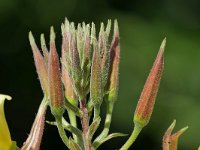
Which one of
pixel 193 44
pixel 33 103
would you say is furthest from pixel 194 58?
pixel 33 103

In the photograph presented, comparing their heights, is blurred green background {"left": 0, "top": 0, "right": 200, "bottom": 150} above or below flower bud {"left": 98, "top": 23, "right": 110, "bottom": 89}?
above

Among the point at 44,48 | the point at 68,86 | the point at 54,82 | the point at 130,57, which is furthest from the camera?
the point at 130,57

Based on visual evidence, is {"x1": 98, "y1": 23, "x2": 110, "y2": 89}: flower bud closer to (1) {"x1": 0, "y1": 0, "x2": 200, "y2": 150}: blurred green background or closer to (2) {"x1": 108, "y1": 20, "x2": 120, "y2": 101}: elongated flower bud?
(2) {"x1": 108, "y1": 20, "x2": 120, "y2": 101}: elongated flower bud

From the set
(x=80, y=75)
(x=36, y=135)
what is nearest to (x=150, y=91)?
(x=80, y=75)

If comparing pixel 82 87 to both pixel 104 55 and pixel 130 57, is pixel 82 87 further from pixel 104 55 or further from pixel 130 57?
pixel 130 57

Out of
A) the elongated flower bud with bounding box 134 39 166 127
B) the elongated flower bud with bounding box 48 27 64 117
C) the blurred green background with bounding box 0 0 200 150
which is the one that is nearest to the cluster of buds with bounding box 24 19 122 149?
the elongated flower bud with bounding box 48 27 64 117

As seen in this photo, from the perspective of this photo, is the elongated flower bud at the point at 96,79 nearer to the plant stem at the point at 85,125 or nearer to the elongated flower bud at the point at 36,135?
the plant stem at the point at 85,125

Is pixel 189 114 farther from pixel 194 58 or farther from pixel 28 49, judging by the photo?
pixel 28 49
